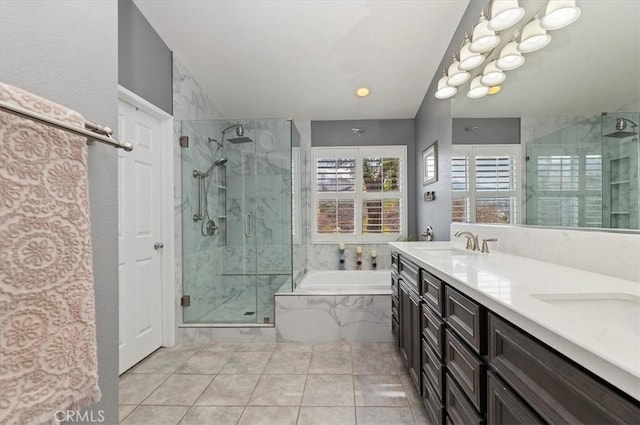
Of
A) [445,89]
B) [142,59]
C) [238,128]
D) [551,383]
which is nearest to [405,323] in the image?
[551,383]

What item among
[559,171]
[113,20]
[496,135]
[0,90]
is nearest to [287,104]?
[496,135]

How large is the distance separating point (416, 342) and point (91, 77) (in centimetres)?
196

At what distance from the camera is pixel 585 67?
4.14 ft

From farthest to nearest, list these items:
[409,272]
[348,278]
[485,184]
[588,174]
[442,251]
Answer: [348,278]
[442,251]
[485,184]
[409,272]
[588,174]

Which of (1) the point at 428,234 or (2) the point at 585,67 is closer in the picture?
(2) the point at 585,67

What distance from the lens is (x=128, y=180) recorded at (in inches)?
90.2

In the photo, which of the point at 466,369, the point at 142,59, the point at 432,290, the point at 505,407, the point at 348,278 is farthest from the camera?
the point at 348,278

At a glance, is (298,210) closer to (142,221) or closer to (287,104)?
(287,104)

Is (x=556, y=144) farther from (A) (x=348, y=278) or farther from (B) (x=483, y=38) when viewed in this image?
(A) (x=348, y=278)

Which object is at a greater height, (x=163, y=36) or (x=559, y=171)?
(x=163, y=36)

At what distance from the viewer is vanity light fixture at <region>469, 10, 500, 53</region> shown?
1826 millimetres

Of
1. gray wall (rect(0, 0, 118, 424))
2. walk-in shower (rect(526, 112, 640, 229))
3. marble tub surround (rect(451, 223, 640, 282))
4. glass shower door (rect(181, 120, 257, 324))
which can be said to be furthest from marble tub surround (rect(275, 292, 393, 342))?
gray wall (rect(0, 0, 118, 424))

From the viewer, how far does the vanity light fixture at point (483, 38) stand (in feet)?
5.99

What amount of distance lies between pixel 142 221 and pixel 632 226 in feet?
9.62
